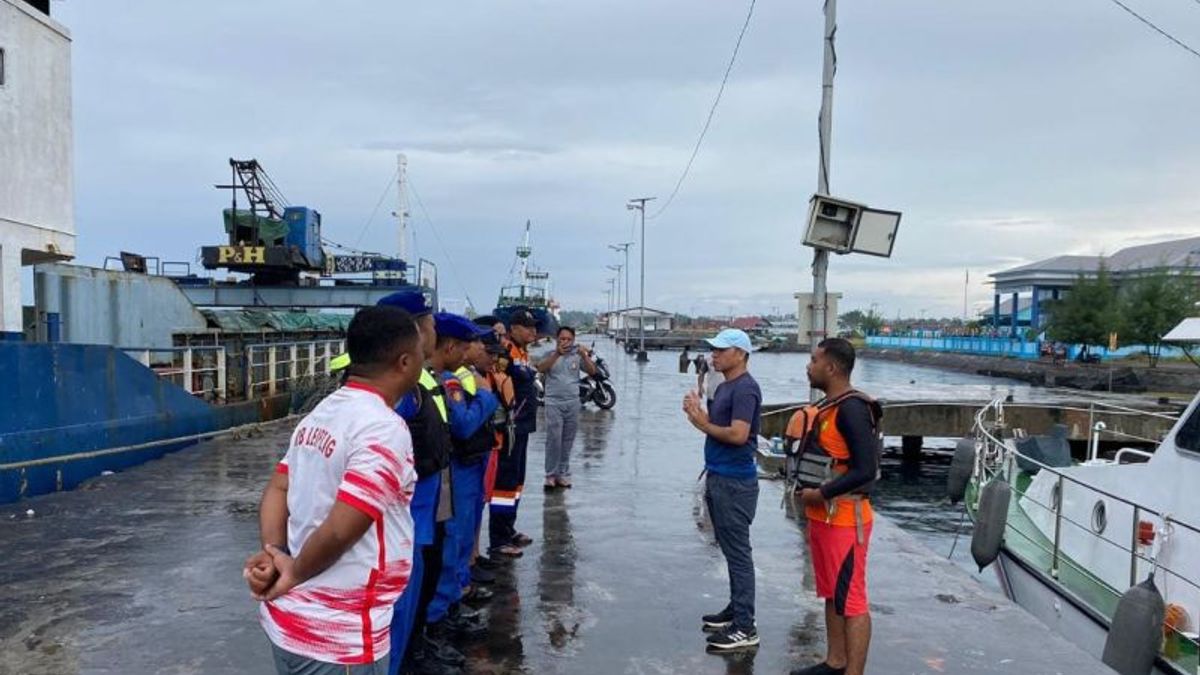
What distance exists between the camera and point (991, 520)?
6.88m

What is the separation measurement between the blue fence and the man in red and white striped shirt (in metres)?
41.2

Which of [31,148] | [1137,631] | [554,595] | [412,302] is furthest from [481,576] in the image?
[31,148]

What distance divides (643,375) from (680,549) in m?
26.0

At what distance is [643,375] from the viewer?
32469mm

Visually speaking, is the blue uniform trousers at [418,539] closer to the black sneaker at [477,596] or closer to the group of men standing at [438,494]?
the group of men standing at [438,494]

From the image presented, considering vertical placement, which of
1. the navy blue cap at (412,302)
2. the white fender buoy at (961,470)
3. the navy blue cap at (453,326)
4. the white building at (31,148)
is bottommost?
the white fender buoy at (961,470)

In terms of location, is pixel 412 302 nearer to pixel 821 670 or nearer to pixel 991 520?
pixel 821 670

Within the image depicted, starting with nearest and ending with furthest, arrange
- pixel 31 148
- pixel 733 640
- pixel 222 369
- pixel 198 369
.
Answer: pixel 733 640 → pixel 31 148 → pixel 198 369 → pixel 222 369

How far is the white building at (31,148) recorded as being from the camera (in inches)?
348

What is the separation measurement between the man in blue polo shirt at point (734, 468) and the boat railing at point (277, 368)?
1204cm

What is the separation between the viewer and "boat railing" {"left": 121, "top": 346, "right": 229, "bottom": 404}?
40.2 ft

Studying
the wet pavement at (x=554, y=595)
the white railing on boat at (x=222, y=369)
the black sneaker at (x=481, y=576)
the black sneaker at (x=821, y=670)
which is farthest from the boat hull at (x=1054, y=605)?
the white railing on boat at (x=222, y=369)

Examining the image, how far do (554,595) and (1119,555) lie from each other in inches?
168

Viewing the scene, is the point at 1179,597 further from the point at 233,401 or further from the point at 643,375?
the point at 643,375
